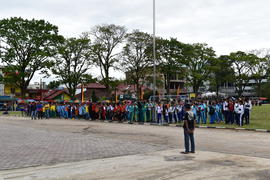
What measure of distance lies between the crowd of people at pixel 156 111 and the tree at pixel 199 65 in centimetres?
2831

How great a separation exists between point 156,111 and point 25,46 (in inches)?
→ 1234

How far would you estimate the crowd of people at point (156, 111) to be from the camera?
20.6m

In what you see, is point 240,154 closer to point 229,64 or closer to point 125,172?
point 125,172

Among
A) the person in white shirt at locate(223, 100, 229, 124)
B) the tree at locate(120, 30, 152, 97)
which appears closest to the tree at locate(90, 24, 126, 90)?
the tree at locate(120, 30, 152, 97)

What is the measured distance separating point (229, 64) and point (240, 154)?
58.6 meters

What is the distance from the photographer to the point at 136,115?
83.9 feet

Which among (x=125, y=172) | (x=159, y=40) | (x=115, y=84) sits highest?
(x=159, y=40)

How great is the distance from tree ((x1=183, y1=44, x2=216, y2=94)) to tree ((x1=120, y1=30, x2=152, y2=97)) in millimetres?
11133

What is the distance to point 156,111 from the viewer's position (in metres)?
23.8

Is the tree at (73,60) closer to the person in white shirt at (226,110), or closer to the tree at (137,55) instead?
the tree at (137,55)

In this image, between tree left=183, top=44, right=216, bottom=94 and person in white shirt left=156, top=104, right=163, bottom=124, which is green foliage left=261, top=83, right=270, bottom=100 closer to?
tree left=183, top=44, right=216, bottom=94

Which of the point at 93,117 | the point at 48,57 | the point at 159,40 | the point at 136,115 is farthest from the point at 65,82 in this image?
the point at 136,115

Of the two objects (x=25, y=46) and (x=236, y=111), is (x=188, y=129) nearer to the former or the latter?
(x=236, y=111)

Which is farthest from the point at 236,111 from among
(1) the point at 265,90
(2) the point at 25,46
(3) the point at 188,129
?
(1) the point at 265,90
